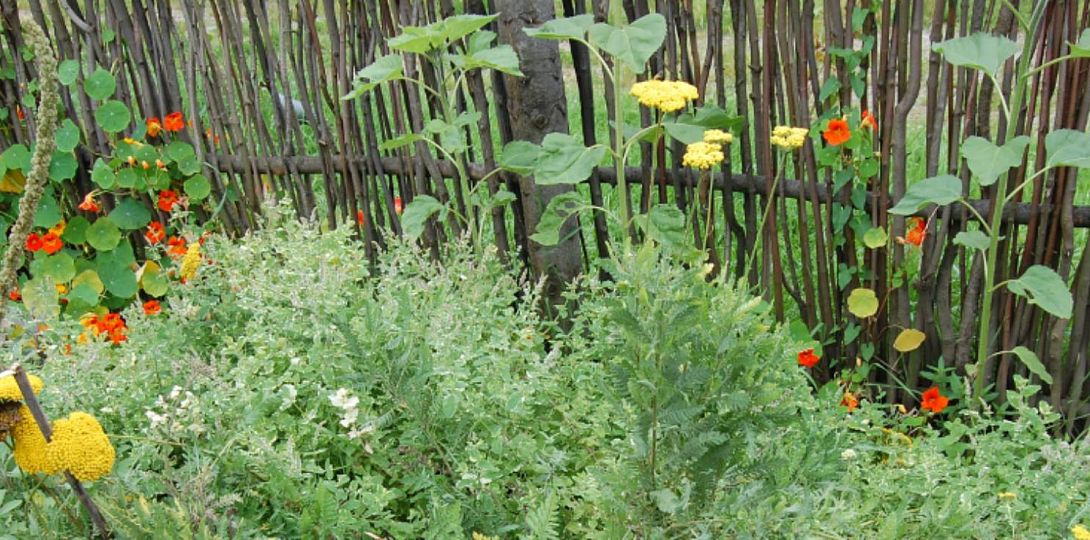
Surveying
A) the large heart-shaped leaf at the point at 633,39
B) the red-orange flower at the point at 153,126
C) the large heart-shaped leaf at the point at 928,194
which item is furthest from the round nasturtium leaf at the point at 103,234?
the large heart-shaped leaf at the point at 928,194

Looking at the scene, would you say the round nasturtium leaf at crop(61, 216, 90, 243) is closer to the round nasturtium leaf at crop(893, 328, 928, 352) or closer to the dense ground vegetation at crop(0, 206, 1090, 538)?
the dense ground vegetation at crop(0, 206, 1090, 538)

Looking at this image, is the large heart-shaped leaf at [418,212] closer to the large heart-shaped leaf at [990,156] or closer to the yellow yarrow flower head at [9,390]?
the large heart-shaped leaf at [990,156]

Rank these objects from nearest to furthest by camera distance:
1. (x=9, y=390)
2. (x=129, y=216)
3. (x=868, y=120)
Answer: (x=9, y=390), (x=868, y=120), (x=129, y=216)

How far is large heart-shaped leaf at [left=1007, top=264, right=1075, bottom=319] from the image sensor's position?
2152mm

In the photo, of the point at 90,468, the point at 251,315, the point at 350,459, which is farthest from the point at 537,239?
the point at 90,468

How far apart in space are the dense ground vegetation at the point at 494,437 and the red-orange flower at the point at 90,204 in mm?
1720

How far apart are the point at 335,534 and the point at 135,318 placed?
1.00 meters

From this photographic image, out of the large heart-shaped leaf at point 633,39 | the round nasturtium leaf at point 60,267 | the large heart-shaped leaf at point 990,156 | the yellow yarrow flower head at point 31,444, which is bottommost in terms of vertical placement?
the round nasturtium leaf at point 60,267

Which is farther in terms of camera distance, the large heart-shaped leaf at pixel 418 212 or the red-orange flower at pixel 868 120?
the large heart-shaped leaf at pixel 418 212

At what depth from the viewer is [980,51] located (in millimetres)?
2045

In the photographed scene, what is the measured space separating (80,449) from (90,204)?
258 centimetres

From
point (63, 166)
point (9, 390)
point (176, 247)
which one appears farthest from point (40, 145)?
point (63, 166)

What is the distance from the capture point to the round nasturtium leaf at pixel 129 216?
3484 mm

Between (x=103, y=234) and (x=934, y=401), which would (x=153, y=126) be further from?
(x=934, y=401)
